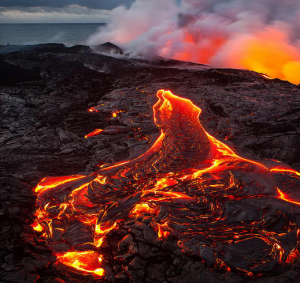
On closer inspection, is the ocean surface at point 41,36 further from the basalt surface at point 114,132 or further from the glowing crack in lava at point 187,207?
the glowing crack in lava at point 187,207

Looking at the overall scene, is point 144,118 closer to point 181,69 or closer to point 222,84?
point 222,84

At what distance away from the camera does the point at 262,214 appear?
3.34m

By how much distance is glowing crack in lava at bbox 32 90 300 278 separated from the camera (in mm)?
2783

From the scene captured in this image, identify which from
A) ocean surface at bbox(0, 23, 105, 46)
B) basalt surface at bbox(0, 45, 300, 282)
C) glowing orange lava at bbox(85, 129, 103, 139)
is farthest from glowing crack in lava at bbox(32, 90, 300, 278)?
ocean surface at bbox(0, 23, 105, 46)

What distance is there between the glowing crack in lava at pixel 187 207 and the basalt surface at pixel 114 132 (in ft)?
0.50

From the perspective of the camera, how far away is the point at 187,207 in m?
3.48

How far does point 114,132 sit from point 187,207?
134 inches

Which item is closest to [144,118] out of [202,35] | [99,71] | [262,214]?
[262,214]

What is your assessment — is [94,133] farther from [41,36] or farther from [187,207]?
[41,36]

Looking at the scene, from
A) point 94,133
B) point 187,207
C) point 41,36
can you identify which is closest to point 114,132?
point 94,133

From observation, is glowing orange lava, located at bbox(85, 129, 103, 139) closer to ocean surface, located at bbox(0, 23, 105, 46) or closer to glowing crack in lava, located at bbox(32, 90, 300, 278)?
glowing crack in lava, located at bbox(32, 90, 300, 278)

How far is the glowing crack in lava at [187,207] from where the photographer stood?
278 cm

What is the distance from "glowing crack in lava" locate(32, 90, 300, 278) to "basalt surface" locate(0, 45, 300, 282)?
0.15m

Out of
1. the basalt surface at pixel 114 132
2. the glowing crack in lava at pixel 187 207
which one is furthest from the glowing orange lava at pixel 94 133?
the glowing crack in lava at pixel 187 207
